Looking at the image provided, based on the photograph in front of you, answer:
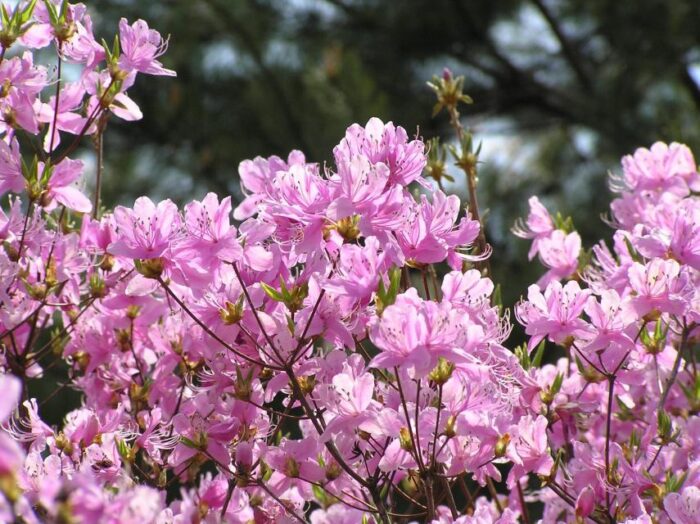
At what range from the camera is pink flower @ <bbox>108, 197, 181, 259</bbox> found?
1271mm

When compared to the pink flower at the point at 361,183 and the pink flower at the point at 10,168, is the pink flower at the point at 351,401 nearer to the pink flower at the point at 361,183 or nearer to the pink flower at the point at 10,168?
the pink flower at the point at 361,183

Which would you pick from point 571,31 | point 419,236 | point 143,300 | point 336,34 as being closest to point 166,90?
point 336,34

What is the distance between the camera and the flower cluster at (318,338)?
1.21 meters

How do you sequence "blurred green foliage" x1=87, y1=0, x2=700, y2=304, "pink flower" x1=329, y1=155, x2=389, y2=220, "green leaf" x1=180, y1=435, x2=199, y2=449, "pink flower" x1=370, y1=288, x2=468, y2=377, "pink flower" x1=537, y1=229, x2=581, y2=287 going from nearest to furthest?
"pink flower" x1=370, y1=288, x2=468, y2=377 → "pink flower" x1=329, y1=155, x2=389, y2=220 → "green leaf" x1=180, y1=435, x2=199, y2=449 → "pink flower" x1=537, y1=229, x2=581, y2=287 → "blurred green foliage" x1=87, y1=0, x2=700, y2=304

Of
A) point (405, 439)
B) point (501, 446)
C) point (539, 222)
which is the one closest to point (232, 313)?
point (405, 439)

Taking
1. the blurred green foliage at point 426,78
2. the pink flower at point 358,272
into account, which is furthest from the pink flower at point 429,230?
the blurred green foliage at point 426,78

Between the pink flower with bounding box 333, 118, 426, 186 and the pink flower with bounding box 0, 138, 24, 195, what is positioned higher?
the pink flower with bounding box 333, 118, 426, 186

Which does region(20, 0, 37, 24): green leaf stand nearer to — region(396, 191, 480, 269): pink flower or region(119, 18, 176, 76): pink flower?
region(119, 18, 176, 76): pink flower

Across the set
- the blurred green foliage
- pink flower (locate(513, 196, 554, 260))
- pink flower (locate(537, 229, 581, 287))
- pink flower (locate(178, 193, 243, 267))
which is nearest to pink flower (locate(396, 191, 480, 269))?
pink flower (locate(178, 193, 243, 267))

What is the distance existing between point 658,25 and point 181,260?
3.74 metres

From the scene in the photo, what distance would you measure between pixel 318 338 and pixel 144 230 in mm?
267

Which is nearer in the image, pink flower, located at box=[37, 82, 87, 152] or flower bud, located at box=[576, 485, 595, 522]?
flower bud, located at box=[576, 485, 595, 522]

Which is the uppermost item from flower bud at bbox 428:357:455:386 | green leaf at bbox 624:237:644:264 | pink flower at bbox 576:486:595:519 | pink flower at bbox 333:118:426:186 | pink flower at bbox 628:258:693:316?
pink flower at bbox 333:118:426:186

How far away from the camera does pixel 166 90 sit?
183 inches
